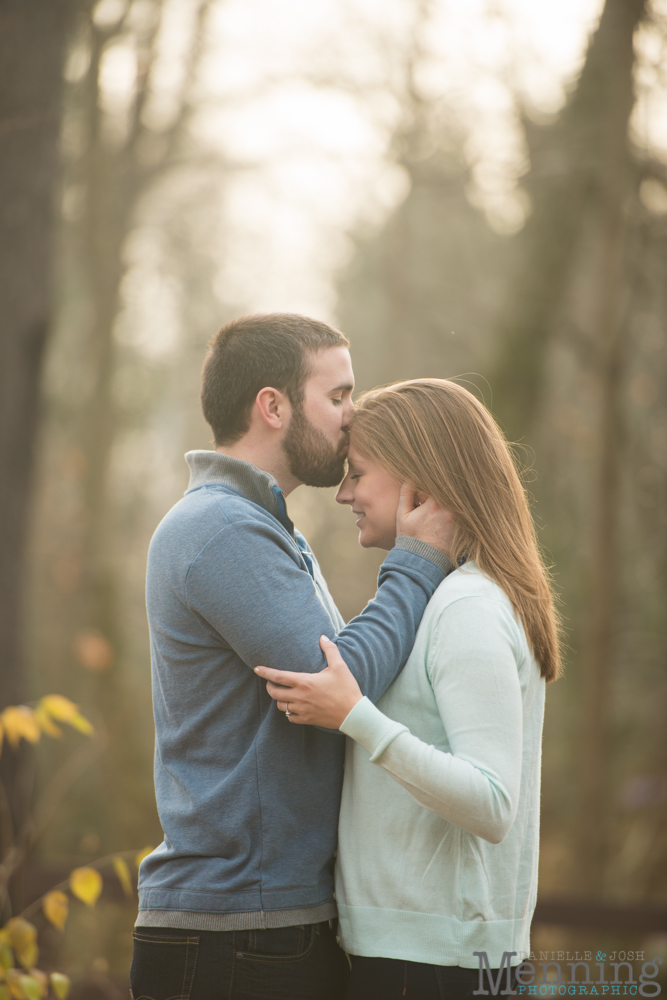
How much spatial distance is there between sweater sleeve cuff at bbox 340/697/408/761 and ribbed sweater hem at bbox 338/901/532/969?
0.40 meters

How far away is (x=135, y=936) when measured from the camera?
2006mm

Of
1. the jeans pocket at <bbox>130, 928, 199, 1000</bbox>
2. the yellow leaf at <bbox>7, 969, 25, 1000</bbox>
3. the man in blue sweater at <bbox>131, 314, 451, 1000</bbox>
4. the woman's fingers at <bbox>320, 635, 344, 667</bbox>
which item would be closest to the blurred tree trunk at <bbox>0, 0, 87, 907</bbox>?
the yellow leaf at <bbox>7, 969, 25, 1000</bbox>

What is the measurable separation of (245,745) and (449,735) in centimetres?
49

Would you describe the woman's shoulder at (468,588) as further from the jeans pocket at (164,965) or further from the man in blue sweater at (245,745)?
the jeans pocket at (164,965)

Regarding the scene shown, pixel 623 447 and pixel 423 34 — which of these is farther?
pixel 423 34

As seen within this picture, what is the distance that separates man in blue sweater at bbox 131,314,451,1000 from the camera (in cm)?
188

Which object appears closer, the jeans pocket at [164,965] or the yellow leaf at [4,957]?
the jeans pocket at [164,965]

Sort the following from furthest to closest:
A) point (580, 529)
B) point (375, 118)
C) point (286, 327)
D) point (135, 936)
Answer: point (375, 118) < point (580, 529) < point (286, 327) < point (135, 936)

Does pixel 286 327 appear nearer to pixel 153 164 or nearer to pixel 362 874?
pixel 362 874

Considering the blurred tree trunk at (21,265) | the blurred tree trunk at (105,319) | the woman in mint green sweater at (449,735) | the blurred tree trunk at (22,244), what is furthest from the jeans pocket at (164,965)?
the blurred tree trunk at (105,319)

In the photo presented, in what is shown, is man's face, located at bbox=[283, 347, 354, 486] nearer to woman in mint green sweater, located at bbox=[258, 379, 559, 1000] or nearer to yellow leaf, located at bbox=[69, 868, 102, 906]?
woman in mint green sweater, located at bbox=[258, 379, 559, 1000]

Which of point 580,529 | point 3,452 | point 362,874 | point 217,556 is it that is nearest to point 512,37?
point 580,529

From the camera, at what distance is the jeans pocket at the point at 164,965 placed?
A: 189 cm

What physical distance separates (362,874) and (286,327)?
1.38 m
